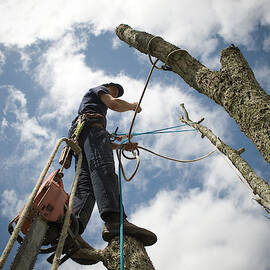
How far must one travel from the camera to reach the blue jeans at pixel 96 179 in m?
2.02

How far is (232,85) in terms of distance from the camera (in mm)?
1524

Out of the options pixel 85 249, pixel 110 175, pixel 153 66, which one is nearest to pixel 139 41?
pixel 153 66

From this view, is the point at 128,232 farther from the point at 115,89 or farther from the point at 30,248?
the point at 115,89

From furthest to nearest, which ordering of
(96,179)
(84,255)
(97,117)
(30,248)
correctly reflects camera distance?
(97,117) < (96,179) < (84,255) < (30,248)

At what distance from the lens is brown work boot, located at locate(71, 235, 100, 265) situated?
2001mm

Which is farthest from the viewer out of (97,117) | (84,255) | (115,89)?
(115,89)

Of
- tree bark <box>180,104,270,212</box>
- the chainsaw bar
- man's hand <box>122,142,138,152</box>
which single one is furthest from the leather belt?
tree bark <box>180,104,270,212</box>

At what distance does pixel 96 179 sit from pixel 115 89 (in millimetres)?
1705

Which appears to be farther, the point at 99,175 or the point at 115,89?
the point at 115,89

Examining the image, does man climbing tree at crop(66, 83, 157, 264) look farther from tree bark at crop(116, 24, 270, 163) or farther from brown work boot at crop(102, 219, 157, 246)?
tree bark at crop(116, 24, 270, 163)

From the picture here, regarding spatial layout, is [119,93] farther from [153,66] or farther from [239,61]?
[239,61]

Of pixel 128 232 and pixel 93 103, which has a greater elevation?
pixel 93 103

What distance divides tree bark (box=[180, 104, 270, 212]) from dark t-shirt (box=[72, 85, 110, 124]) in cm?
284

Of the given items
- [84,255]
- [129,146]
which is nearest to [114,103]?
[129,146]
